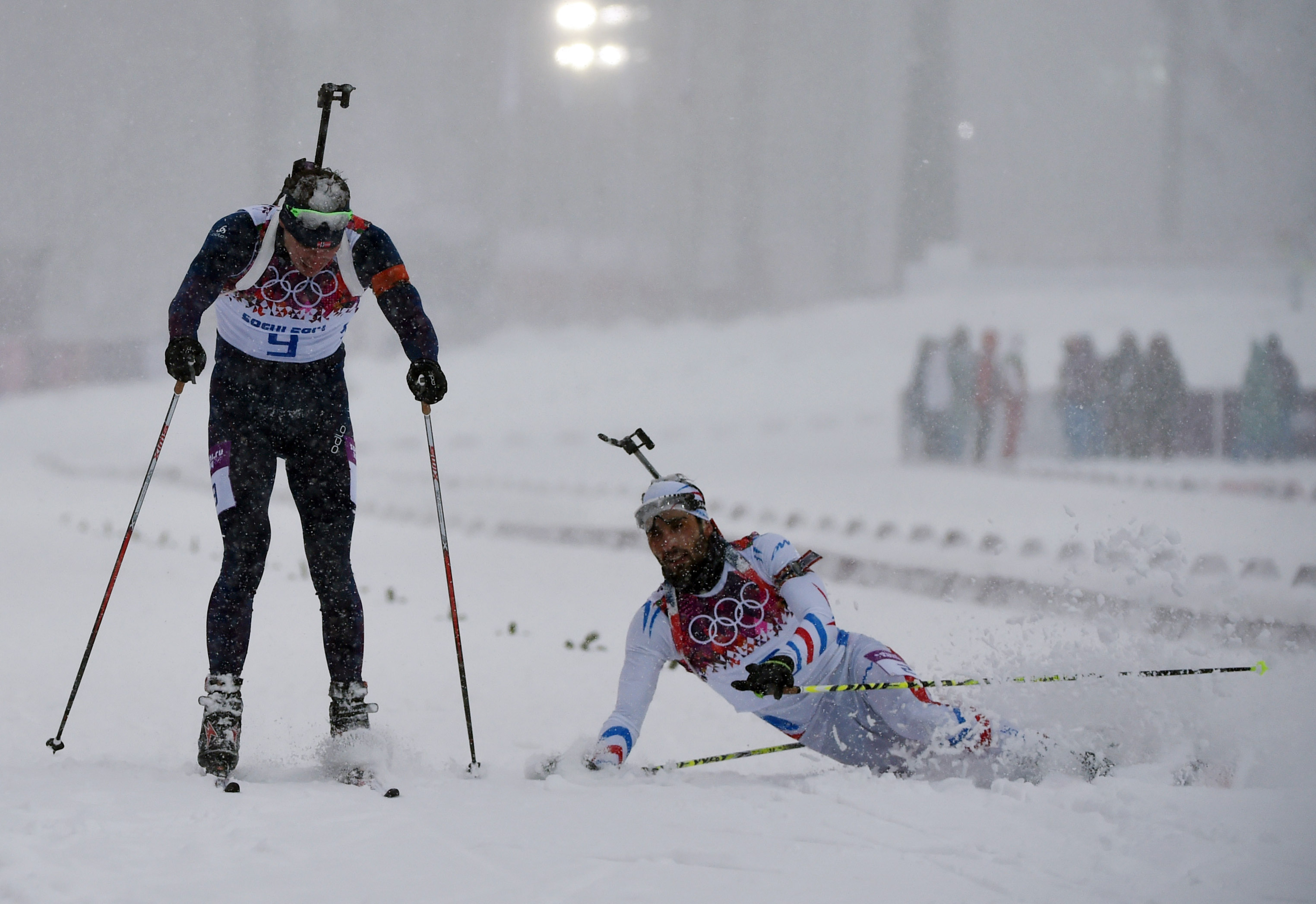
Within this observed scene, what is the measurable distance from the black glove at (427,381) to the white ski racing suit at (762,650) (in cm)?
82

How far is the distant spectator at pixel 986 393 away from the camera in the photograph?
1170 centimetres

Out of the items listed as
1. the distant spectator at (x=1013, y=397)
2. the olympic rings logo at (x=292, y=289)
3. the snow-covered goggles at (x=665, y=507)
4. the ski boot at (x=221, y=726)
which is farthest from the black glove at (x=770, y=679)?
the distant spectator at (x=1013, y=397)

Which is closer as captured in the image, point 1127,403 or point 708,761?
point 708,761

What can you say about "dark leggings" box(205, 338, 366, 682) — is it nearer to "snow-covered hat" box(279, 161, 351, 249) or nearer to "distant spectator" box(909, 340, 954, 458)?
"snow-covered hat" box(279, 161, 351, 249)

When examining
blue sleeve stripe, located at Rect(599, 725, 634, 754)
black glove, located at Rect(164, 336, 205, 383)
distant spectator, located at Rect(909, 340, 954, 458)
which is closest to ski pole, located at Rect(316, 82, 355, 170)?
black glove, located at Rect(164, 336, 205, 383)

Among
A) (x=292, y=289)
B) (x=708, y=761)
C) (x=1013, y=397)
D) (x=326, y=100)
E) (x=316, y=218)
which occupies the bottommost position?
(x=708, y=761)

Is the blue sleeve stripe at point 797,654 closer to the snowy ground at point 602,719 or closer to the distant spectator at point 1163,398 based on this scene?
the snowy ground at point 602,719

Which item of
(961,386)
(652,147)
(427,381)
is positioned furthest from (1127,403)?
(652,147)

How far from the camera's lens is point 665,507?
3.12 meters

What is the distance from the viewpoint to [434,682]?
5.04m

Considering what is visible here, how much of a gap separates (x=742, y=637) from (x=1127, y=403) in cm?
1009

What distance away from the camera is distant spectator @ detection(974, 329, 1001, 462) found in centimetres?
1170

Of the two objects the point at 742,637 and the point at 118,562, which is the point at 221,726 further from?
the point at 742,637

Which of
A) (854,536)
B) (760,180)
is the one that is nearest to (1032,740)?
(854,536)
